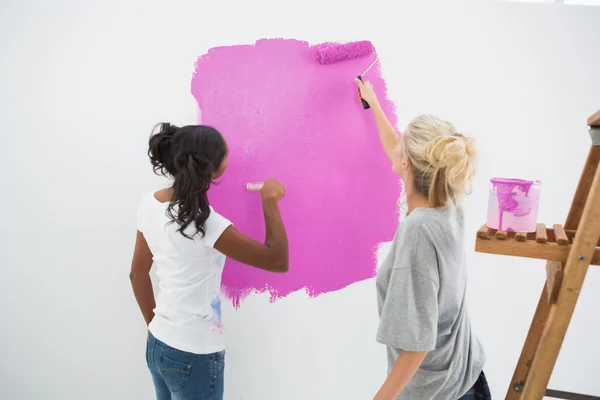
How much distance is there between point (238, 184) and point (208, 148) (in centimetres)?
29

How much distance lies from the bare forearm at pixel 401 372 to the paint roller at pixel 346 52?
29.0 inches

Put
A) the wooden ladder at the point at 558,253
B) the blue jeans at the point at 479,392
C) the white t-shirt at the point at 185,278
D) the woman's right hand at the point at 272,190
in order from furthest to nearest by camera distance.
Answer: the woman's right hand at the point at 272,190, the white t-shirt at the point at 185,278, the blue jeans at the point at 479,392, the wooden ladder at the point at 558,253

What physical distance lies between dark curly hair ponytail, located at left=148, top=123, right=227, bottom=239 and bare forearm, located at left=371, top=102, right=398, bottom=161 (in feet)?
1.50

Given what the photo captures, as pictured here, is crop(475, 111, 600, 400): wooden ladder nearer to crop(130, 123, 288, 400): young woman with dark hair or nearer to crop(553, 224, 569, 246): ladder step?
crop(553, 224, 569, 246): ladder step

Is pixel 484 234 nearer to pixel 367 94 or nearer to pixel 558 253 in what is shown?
pixel 558 253

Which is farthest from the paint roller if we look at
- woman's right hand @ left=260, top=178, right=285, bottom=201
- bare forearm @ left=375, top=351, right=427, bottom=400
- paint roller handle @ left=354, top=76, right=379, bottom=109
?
bare forearm @ left=375, top=351, right=427, bottom=400

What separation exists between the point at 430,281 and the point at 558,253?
0.83ft

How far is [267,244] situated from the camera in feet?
4.44

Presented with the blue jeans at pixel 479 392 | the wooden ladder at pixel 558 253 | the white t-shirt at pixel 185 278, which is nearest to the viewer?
the wooden ladder at pixel 558 253

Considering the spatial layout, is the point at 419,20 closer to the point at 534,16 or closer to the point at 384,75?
the point at 384,75

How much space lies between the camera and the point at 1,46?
1.60 metres

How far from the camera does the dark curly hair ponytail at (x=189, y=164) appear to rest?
1229 millimetres

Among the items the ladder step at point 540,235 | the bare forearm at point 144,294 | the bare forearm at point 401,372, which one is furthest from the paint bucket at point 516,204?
the bare forearm at point 144,294

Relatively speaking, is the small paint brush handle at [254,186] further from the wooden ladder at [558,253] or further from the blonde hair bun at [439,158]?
the wooden ladder at [558,253]
